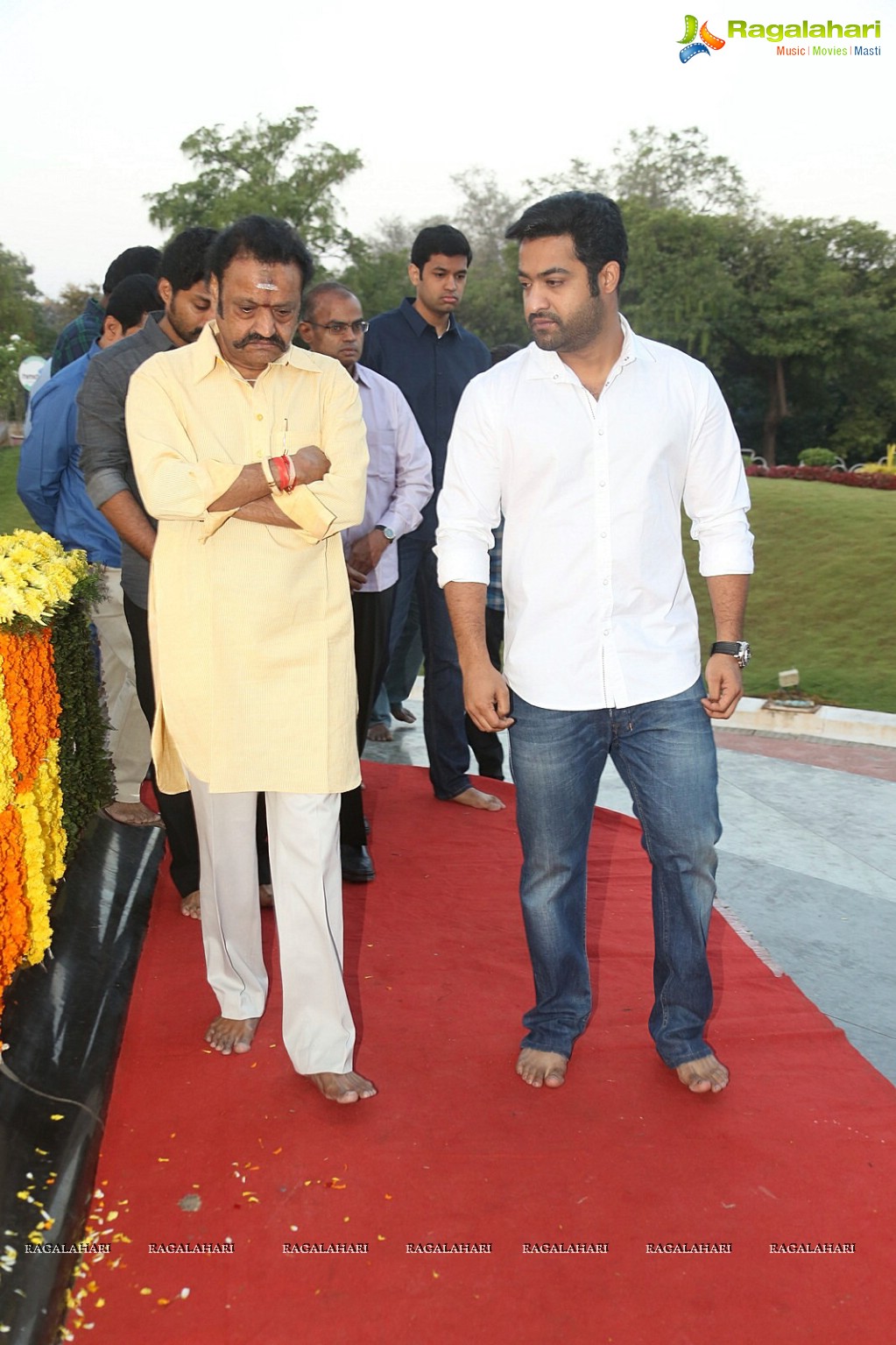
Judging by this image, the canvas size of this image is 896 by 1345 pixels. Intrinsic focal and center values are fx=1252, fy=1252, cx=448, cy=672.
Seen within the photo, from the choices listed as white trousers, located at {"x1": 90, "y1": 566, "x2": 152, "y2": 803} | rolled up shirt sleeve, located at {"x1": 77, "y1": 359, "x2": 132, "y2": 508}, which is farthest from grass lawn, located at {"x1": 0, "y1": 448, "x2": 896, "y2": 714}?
rolled up shirt sleeve, located at {"x1": 77, "y1": 359, "x2": 132, "y2": 508}

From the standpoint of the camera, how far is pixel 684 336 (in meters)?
40.8

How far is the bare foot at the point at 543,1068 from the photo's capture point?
127 inches

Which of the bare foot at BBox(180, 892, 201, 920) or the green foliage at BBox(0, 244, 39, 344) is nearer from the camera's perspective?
the bare foot at BBox(180, 892, 201, 920)

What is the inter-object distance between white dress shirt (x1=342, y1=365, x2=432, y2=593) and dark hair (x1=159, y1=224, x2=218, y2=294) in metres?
0.84

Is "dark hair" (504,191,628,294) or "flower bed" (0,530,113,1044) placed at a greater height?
"dark hair" (504,191,628,294)

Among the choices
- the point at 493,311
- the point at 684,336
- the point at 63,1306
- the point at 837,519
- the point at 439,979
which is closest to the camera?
the point at 63,1306

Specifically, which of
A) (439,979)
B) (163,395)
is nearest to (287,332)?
(163,395)

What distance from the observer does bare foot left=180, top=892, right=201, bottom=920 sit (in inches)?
168

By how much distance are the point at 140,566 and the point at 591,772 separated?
1.76 metres

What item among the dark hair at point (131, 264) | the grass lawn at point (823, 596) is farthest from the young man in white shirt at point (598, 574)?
the grass lawn at point (823, 596)

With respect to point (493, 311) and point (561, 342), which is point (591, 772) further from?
point (493, 311)

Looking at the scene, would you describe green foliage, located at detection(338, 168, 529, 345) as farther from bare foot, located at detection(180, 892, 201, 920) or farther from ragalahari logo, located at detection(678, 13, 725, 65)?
bare foot, located at detection(180, 892, 201, 920)

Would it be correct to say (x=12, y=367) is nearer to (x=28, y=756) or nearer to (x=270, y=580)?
(x=28, y=756)

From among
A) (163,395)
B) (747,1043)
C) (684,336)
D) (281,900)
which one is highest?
(684,336)
